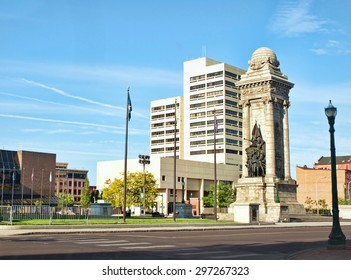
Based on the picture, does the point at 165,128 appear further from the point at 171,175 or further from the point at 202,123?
the point at 171,175

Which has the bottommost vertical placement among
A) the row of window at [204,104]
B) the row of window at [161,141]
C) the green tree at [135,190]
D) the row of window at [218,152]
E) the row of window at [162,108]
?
the green tree at [135,190]

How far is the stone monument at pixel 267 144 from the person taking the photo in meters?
60.0

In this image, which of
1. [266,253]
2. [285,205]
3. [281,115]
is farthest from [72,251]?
[281,115]

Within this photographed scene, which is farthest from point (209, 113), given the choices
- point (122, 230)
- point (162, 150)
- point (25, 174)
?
point (122, 230)

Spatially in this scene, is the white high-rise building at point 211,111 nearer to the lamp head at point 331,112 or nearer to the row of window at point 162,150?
the row of window at point 162,150

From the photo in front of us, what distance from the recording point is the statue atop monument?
61594 millimetres

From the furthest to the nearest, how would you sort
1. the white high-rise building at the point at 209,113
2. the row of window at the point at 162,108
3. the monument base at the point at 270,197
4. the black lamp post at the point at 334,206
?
the row of window at the point at 162,108 < the white high-rise building at the point at 209,113 < the monument base at the point at 270,197 < the black lamp post at the point at 334,206

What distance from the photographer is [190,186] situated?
12681 centimetres

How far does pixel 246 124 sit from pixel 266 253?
1839 inches

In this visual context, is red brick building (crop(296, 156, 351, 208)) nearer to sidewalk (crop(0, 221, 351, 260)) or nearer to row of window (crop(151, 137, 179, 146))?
row of window (crop(151, 137, 179, 146))

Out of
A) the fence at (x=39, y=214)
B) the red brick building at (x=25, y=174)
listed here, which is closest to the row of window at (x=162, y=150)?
the red brick building at (x=25, y=174)

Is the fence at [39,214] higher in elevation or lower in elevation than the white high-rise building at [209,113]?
lower

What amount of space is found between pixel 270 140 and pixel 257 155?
8.25ft

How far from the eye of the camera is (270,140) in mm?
61469
